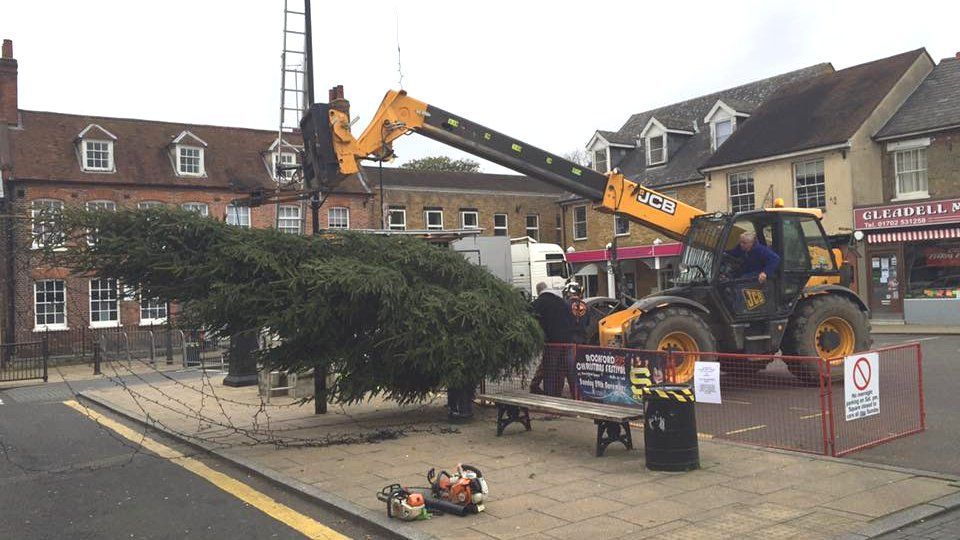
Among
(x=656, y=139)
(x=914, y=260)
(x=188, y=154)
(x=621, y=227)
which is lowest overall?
(x=914, y=260)

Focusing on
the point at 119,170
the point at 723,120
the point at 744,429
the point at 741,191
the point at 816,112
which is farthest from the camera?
the point at 723,120

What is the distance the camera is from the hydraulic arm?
34.4 ft

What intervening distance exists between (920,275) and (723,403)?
63.6ft

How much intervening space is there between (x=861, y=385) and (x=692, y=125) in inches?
1208

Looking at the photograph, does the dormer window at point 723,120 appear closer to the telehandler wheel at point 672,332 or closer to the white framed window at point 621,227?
the white framed window at point 621,227

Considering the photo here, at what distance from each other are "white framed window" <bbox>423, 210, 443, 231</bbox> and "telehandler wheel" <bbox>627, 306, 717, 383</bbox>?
2823 cm

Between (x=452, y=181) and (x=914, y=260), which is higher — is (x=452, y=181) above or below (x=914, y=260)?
above

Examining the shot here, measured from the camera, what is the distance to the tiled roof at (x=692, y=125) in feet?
108

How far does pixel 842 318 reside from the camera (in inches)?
480

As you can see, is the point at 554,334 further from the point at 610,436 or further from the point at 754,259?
the point at 754,259

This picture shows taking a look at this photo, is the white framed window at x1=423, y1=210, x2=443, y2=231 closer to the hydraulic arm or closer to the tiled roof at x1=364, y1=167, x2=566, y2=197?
the tiled roof at x1=364, y1=167, x2=566, y2=197

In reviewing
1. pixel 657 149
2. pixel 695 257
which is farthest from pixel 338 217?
pixel 695 257

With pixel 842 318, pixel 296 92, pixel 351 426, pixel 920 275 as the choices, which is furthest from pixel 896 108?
pixel 351 426

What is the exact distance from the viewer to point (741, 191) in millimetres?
29625
